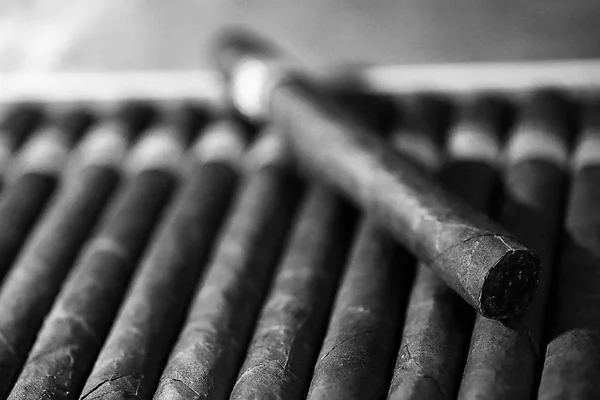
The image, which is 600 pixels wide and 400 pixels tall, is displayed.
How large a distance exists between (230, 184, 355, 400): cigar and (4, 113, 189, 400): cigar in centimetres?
37

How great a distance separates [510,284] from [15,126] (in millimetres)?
1725

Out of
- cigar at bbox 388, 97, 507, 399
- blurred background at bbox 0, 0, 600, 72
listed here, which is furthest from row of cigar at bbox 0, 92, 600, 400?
blurred background at bbox 0, 0, 600, 72

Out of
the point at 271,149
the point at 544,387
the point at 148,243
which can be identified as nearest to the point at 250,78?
the point at 271,149

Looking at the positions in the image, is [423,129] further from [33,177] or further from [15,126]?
[15,126]

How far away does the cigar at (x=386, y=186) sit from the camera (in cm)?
160

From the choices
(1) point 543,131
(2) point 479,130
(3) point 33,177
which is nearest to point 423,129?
(2) point 479,130

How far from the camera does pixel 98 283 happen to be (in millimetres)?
1980

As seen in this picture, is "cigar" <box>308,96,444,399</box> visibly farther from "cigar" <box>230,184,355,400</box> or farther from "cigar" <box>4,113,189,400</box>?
"cigar" <box>4,113,189,400</box>

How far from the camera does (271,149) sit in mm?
2424

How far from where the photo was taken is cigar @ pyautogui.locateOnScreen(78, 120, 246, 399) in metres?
1.73

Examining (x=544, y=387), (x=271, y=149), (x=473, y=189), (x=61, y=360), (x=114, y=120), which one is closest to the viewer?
(x=544, y=387)

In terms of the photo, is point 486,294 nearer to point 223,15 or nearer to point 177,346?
point 177,346

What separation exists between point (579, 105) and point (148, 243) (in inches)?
51.2

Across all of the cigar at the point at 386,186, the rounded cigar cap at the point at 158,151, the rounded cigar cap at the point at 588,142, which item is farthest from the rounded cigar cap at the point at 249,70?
the rounded cigar cap at the point at 588,142
